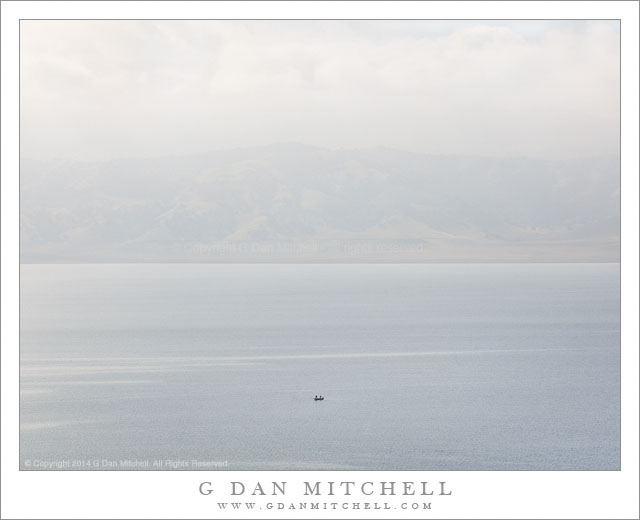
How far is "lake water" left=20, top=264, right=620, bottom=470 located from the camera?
129 feet

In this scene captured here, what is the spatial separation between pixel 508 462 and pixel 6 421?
23899mm

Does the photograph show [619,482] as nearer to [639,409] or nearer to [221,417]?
[639,409]

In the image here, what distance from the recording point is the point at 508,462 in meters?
38.5

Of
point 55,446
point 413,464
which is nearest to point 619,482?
point 413,464

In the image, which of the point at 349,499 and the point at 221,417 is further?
the point at 221,417

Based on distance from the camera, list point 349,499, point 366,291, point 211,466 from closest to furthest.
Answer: point 349,499 < point 211,466 < point 366,291

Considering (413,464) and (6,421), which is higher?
(6,421)

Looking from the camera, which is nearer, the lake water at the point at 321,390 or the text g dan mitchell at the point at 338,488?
the text g dan mitchell at the point at 338,488

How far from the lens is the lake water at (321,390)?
39438mm

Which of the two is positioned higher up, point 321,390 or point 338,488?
point 321,390

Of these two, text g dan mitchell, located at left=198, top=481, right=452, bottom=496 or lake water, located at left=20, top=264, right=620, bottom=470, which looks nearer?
text g dan mitchell, located at left=198, top=481, right=452, bottom=496

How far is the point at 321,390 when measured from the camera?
178 feet

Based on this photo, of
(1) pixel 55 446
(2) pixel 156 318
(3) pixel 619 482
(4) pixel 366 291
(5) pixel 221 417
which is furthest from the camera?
(4) pixel 366 291

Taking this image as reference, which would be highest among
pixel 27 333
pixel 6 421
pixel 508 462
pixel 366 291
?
pixel 366 291
